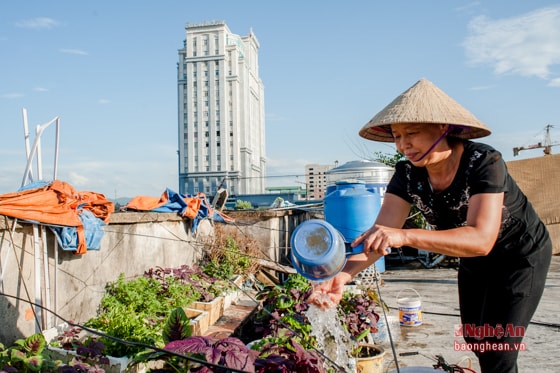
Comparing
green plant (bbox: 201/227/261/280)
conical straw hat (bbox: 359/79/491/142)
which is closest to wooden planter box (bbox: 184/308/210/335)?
green plant (bbox: 201/227/261/280)

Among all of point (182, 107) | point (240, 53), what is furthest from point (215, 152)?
point (240, 53)

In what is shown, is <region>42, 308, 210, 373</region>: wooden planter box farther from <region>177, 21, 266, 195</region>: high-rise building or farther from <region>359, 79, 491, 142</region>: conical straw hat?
<region>177, 21, 266, 195</region>: high-rise building

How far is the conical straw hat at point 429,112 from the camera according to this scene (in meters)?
1.95

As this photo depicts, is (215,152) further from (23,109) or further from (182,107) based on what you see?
(23,109)

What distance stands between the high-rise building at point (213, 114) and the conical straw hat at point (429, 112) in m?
62.2

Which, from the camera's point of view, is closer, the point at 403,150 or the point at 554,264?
the point at 403,150

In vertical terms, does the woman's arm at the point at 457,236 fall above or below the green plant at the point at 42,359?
above

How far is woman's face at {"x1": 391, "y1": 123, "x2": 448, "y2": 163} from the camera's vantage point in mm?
1999

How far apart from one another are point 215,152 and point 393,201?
6462cm

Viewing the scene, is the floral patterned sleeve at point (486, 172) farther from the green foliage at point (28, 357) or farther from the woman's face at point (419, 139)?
the green foliage at point (28, 357)

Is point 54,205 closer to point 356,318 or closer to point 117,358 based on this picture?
point 117,358

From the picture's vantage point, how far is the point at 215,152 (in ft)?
217

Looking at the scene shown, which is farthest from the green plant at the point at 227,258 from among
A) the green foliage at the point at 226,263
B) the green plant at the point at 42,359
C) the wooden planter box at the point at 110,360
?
the green plant at the point at 42,359

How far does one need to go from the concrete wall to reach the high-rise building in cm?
5794
